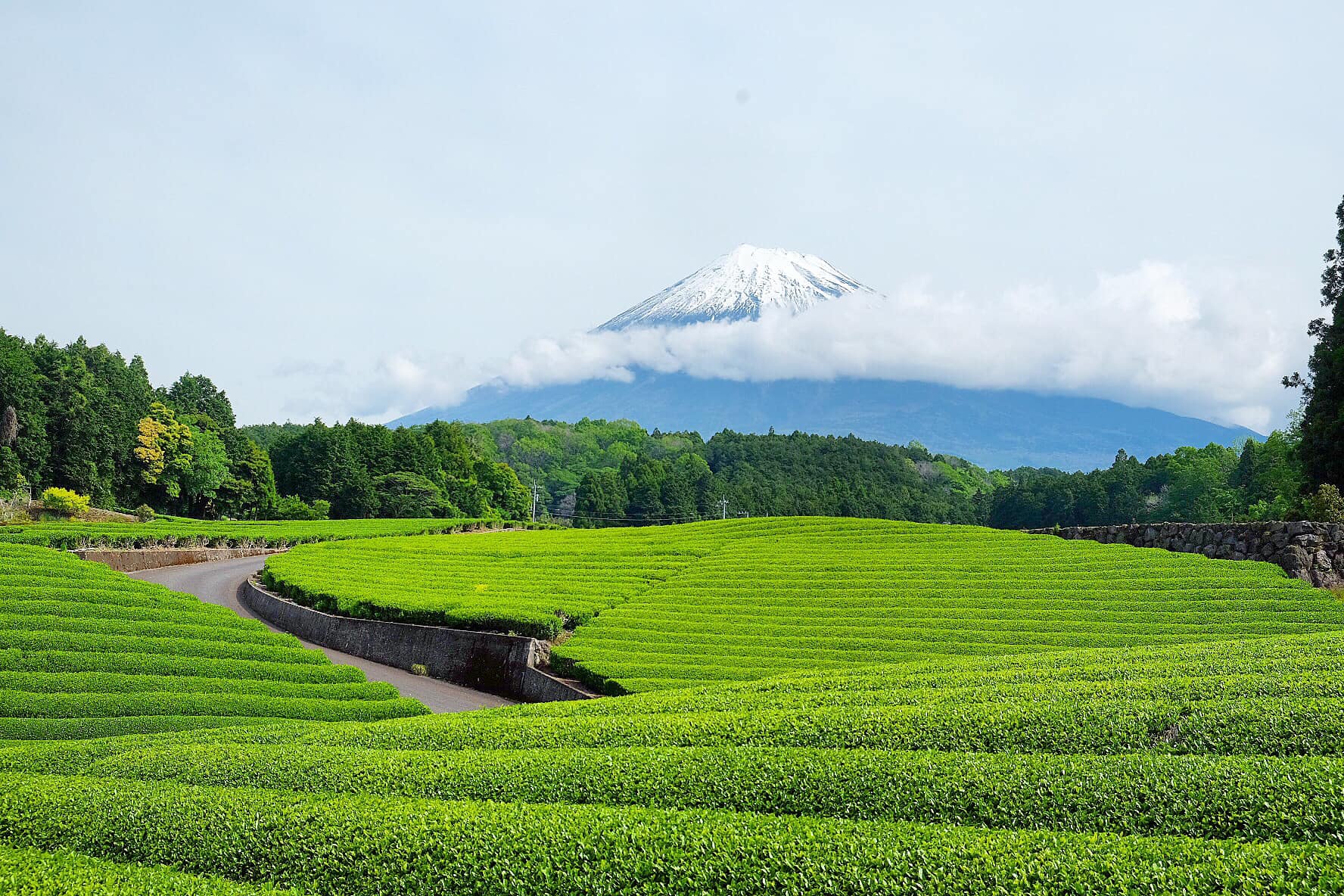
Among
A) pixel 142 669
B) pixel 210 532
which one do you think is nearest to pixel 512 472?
pixel 210 532

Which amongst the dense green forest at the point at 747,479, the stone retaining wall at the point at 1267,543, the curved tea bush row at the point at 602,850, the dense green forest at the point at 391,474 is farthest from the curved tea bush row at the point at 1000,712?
the dense green forest at the point at 747,479

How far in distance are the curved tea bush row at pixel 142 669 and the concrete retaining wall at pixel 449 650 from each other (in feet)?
12.8

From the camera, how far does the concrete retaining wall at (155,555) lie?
36969mm

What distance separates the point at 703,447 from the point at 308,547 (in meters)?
109

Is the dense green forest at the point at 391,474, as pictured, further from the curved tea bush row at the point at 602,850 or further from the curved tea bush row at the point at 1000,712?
the curved tea bush row at the point at 602,850

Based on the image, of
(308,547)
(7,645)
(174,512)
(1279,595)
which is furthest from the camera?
(174,512)

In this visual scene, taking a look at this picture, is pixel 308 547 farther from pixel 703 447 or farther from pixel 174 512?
pixel 703 447

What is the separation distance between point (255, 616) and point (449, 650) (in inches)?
474

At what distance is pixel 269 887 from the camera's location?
7645 millimetres

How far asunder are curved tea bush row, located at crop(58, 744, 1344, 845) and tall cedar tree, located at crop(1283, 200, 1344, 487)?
31757mm

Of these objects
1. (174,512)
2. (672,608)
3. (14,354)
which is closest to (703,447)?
(174,512)

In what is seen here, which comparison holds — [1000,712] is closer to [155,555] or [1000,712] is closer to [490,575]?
[490,575]

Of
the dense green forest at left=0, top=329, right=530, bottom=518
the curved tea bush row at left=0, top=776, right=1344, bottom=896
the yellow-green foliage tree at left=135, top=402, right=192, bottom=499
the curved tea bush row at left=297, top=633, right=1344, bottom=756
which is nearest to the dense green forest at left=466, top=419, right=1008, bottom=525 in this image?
the dense green forest at left=0, top=329, right=530, bottom=518

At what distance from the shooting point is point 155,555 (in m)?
40.6
